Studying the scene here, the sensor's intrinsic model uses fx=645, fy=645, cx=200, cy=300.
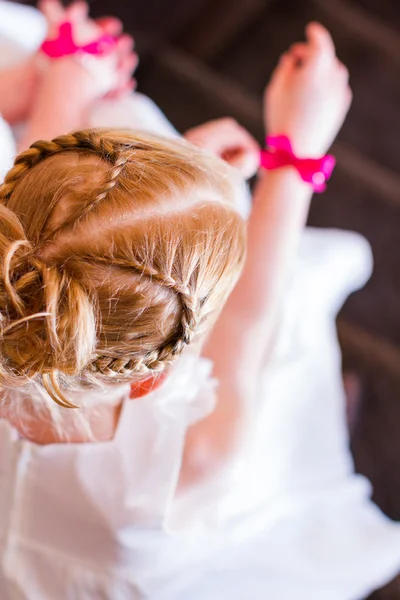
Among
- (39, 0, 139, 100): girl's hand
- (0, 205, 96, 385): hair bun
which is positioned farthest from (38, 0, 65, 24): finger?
(0, 205, 96, 385): hair bun

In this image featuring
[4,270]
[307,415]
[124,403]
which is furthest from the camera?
[307,415]

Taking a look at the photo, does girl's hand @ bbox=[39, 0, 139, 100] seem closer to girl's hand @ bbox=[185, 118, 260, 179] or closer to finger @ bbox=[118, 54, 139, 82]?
finger @ bbox=[118, 54, 139, 82]

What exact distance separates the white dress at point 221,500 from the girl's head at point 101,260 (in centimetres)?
14

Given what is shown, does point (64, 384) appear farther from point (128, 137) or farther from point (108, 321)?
point (128, 137)

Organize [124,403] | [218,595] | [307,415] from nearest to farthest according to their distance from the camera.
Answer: [124,403] < [218,595] < [307,415]

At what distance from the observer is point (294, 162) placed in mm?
871

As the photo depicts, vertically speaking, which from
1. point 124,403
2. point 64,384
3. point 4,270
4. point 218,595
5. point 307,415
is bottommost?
point 218,595

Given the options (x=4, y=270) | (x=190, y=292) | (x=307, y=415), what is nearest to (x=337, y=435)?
(x=307, y=415)

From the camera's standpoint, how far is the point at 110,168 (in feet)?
1.67

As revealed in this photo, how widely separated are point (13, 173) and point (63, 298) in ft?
0.42

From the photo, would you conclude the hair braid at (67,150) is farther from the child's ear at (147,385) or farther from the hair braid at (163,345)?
the child's ear at (147,385)

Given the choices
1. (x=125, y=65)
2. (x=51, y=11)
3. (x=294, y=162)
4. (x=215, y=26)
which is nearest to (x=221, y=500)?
(x=294, y=162)

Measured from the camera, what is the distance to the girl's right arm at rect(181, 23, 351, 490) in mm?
752

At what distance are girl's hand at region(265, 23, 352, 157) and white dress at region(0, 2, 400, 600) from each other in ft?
0.69
